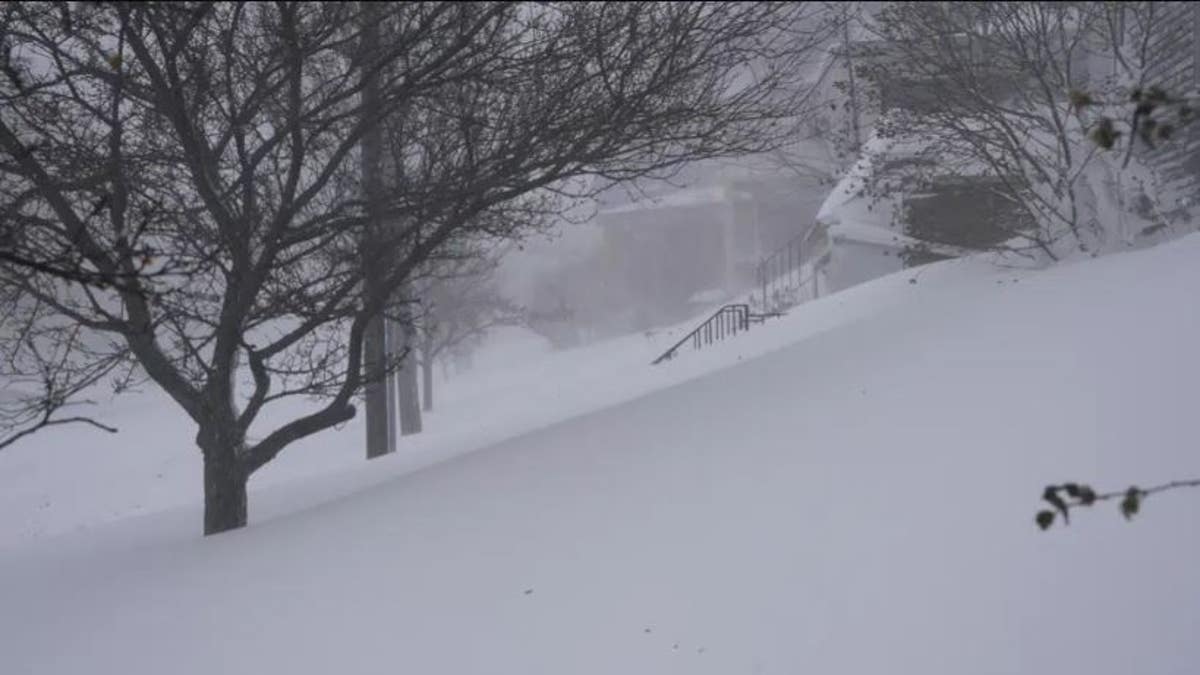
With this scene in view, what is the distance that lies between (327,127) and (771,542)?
4498 millimetres

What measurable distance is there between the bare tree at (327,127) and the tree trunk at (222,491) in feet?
0.04

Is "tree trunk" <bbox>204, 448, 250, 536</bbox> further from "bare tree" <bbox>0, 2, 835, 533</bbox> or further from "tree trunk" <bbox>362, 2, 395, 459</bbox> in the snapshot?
"tree trunk" <bbox>362, 2, 395, 459</bbox>

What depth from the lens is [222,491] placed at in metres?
7.73

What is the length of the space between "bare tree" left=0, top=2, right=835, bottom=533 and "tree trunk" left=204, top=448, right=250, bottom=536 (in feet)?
0.04

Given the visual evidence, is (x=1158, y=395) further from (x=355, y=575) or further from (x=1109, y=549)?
(x=355, y=575)

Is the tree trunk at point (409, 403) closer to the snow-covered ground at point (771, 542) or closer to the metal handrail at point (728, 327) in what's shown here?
the metal handrail at point (728, 327)

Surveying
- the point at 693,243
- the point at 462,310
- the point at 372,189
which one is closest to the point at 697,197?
the point at 693,243

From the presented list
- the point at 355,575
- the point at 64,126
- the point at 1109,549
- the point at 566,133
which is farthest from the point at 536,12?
the point at 1109,549

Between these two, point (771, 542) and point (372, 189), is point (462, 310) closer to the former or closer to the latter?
point (372, 189)

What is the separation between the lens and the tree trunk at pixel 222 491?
25.4ft

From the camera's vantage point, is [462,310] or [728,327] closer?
[728,327]

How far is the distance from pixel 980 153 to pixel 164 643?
9264mm

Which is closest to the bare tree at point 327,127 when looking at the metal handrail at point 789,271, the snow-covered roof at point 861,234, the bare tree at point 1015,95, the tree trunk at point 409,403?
the bare tree at point 1015,95

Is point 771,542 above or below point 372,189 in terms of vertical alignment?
below
